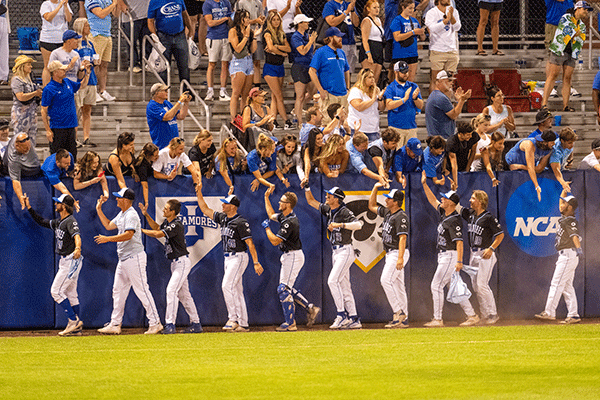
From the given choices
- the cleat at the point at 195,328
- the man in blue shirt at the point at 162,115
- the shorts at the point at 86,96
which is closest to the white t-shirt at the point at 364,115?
the man in blue shirt at the point at 162,115

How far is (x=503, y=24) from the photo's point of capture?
71.8ft

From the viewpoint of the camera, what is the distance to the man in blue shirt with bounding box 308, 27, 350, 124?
1556 centimetres

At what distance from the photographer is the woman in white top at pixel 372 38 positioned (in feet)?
55.3

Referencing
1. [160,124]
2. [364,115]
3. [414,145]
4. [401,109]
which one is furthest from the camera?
[401,109]

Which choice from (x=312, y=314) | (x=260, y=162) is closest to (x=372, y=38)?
(x=260, y=162)

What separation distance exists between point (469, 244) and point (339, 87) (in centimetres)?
366

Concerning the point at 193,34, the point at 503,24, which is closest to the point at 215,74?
the point at 193,34

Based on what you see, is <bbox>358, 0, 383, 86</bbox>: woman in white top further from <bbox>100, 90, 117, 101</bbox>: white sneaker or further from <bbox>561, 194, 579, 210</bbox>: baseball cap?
<bbox>561, 194, 579, 210</bbox>: baseball cap

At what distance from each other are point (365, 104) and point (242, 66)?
2.78 meters

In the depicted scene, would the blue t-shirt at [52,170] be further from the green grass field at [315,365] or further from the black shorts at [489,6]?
the black shorts at [489,6]

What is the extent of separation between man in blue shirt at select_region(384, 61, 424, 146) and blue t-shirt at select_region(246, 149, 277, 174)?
226cm

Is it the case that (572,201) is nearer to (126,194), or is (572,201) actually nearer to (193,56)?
(126,194)

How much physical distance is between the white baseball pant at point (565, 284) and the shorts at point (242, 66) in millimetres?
6207

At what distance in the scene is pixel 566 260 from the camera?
1350 centimetres
